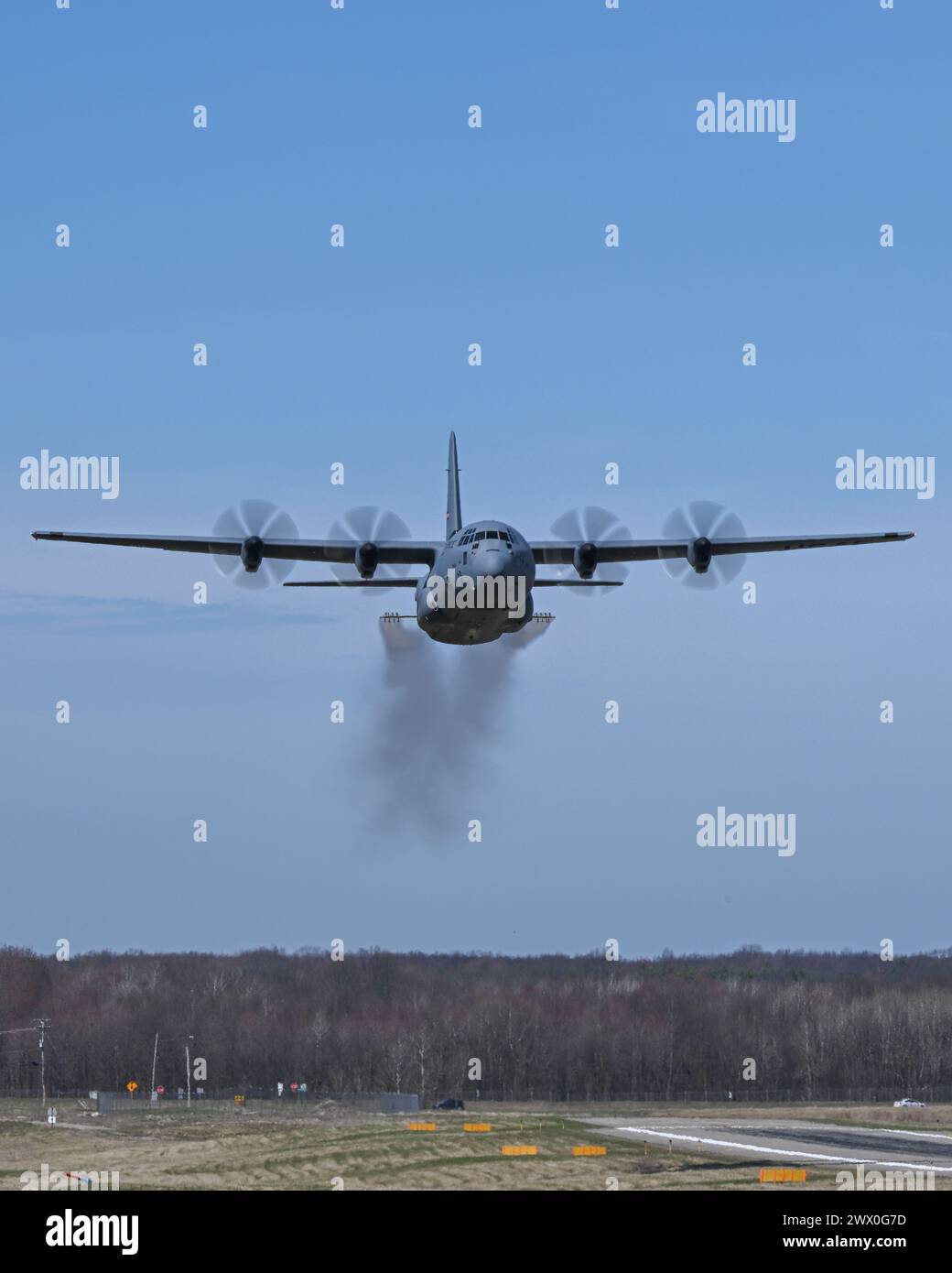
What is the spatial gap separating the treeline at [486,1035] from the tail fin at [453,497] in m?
50.8

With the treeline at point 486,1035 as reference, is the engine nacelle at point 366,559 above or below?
above

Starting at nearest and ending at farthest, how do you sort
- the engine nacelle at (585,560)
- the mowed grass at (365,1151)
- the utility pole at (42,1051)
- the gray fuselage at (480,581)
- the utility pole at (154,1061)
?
the gray fuselage at (480,581), the mowed grass at (365,1151), the engine nacelle at (585,560), the utility pole at (42,1051), the utility pole at (154,1061)

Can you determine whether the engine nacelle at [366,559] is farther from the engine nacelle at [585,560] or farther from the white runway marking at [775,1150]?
the white runway marking at [775,1150]

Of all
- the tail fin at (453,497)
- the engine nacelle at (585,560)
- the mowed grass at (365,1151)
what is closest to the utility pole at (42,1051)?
the mowed grass at (365,1151)

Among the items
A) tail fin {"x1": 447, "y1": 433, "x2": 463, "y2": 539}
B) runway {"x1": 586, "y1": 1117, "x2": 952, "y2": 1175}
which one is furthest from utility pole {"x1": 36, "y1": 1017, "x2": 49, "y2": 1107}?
tail fin {"x1": 447, "y1": 433, "x2": 463, "y2": 539}

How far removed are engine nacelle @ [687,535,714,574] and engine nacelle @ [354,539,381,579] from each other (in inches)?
355

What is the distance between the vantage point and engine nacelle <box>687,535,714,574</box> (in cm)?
5038

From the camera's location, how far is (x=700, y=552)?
165 ft

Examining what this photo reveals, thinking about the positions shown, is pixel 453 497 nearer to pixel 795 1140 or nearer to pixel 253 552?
pixel 253 552

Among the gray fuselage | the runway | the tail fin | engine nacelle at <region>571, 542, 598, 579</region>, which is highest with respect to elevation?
the tail fin

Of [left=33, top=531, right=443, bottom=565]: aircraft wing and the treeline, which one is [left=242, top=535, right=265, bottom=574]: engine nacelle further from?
the treeline

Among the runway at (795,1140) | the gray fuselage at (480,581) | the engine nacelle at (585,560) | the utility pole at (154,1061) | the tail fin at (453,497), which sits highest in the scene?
the tail fin at (453,497)

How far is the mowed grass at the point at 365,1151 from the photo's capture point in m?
50.0
